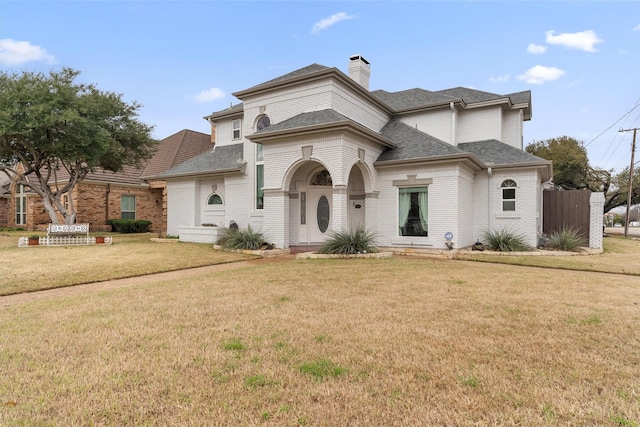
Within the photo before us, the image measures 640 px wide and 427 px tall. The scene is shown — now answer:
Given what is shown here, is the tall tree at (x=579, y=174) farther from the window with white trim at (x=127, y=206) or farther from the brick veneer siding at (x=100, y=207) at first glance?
the window with white trim at (x=127, y=206)

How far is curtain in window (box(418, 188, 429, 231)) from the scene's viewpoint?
43.9ft

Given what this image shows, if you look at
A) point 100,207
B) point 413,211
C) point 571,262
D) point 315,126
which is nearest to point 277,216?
point 315,126

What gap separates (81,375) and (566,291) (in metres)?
7.56

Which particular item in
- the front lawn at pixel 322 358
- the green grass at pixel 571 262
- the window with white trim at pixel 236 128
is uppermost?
the window with white trim at pixel 236 128

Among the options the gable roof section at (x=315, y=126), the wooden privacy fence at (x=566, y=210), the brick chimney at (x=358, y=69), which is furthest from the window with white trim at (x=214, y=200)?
the wooden privacy fence at (x=566, y=210)

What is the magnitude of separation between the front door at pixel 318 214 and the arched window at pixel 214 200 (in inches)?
204

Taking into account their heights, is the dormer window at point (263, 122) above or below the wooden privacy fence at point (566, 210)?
above

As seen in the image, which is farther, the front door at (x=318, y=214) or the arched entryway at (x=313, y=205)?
the front door at (x=318, y=214)

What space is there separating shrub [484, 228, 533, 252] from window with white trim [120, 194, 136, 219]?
24.1m

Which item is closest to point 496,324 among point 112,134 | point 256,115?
point 256,115

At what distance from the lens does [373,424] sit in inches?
94.4

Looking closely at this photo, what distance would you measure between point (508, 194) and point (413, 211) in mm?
4306

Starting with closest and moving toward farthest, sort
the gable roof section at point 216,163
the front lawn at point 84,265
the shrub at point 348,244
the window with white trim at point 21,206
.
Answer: the front lawn at point 84,265 < the shrub at point 348,244 < the gable roof section at point 216,163 < the window with white trim at point 21,206

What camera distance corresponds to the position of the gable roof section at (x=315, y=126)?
11.6 meters
